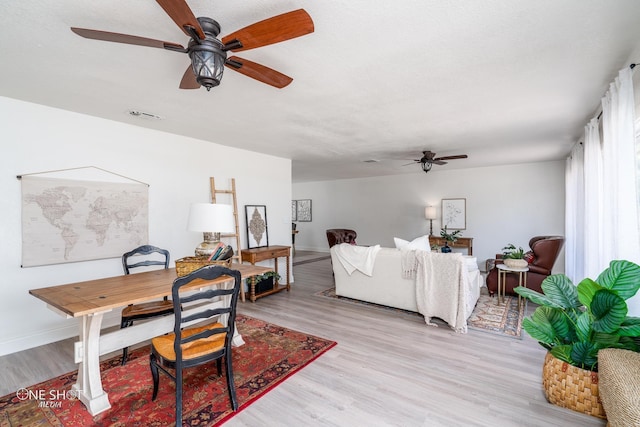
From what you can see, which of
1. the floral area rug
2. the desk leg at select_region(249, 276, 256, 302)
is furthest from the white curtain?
the desk leg at select_region(249, 276, 256, 302)

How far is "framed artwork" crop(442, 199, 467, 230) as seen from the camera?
7.35 metres

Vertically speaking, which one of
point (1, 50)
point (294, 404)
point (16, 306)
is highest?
point (1, 50)

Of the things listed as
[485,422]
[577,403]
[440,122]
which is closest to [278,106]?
[440,122]

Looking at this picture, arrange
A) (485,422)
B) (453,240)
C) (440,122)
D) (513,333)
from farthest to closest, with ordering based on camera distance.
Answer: (453,240)
(440,122)
(513,333)
(485,422)

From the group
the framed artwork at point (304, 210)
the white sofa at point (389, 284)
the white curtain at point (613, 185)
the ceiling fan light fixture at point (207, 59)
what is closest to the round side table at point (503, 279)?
the white sofa at point (389, 284)

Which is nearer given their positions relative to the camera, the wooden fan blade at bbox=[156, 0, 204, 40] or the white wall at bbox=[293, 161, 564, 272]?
the wooden fan blade at bbox=[156, 0, 204, 40]

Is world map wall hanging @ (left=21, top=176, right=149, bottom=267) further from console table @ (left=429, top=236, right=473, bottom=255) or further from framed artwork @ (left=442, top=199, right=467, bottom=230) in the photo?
framed artwork @ (left=442, top=199, right=467, bottom=230)

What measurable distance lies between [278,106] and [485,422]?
3070mm

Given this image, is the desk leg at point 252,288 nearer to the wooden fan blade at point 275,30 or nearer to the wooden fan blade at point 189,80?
the wooden fan blade at point 189,80

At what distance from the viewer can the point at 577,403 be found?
2002 mm

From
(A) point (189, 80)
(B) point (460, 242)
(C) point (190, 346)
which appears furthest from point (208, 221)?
(B) point (460, 242)

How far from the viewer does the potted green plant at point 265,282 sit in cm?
472

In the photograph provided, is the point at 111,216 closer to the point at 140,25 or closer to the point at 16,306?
the point at 16,306

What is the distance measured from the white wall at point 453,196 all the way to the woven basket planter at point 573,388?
207 inches
